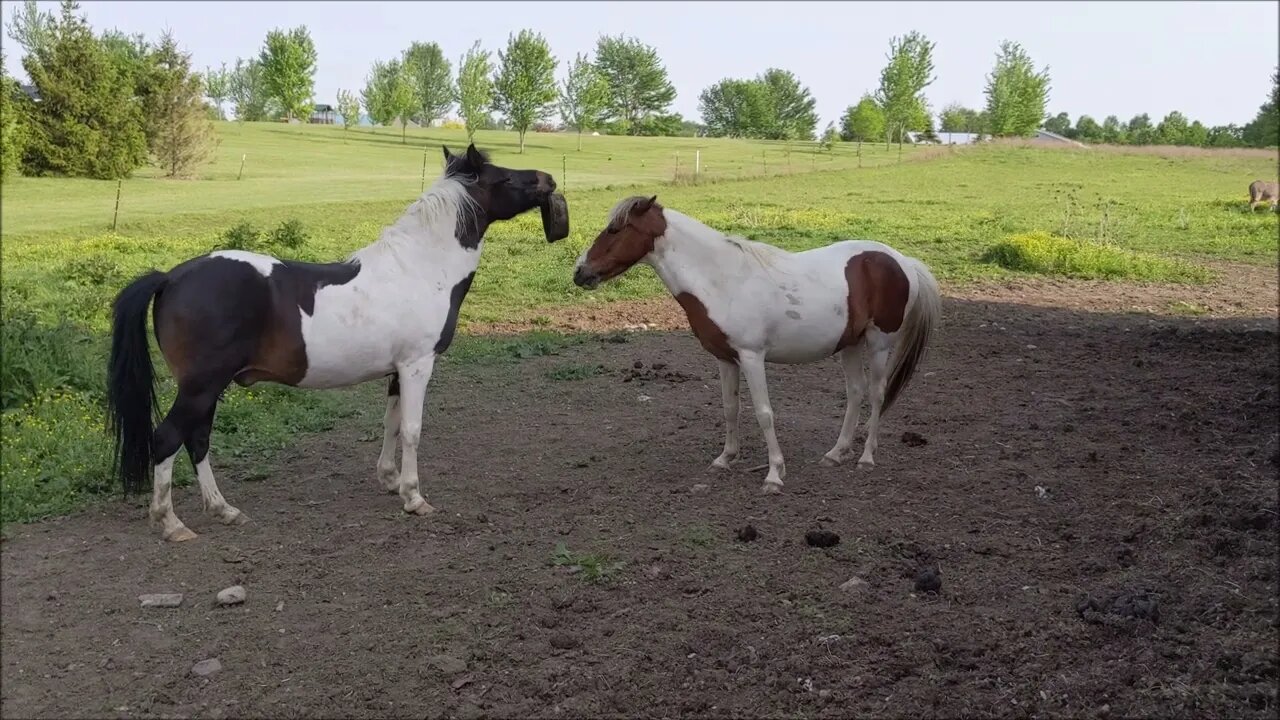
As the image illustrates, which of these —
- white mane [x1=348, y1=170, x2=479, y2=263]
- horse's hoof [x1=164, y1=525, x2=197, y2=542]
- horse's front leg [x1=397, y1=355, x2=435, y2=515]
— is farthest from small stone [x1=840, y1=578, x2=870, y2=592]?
horse's hoof [x1=164, y1=525, x2=197, y2=542]

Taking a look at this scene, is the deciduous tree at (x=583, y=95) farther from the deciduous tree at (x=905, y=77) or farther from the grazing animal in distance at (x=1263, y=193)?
the grazing animal in distance at (x=1263, y=193)

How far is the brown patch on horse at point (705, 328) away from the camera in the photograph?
589cm

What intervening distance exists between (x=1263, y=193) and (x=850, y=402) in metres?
21.4

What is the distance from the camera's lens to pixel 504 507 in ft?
18.3

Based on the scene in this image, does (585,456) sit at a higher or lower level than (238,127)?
lower

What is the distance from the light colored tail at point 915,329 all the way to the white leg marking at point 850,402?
0.20 meters

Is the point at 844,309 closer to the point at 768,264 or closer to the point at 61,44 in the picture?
the point at 768,264

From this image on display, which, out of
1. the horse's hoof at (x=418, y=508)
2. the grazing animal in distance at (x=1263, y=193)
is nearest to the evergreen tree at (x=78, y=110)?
the horse's hoof at (x=418, y=508)

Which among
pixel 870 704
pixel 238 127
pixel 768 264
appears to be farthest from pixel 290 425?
pixel 238 127

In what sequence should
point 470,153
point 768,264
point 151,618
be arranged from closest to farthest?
point 151,618
point 470,153
point 768,264

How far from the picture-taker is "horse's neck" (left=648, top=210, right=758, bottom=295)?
232 inches

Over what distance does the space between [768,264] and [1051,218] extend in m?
17.8

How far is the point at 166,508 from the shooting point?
16.0ft

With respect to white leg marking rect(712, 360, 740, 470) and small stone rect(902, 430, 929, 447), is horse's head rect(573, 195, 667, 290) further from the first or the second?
small stone rect(902, 430, 929, 447)
